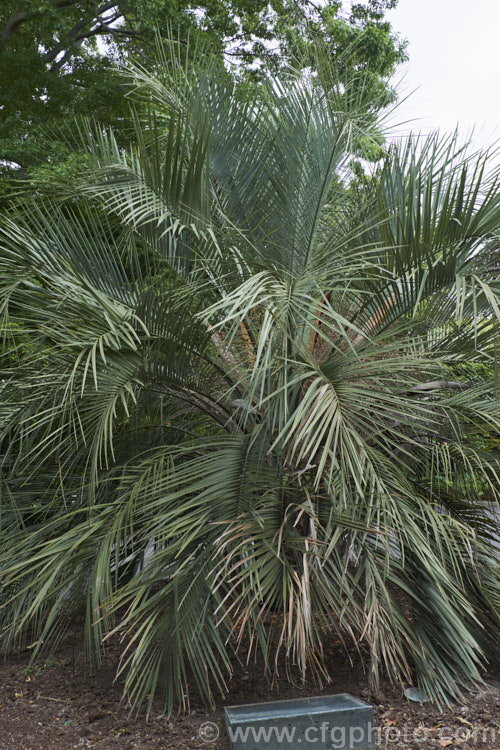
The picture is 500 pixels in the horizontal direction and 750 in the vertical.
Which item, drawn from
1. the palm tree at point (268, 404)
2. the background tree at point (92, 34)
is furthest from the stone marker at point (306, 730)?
the background tree at point (92, 34)

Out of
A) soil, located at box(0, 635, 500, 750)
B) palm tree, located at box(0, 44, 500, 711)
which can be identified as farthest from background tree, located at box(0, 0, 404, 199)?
soil, located at box(0, 635, 500, 750)

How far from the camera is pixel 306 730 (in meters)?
2.54

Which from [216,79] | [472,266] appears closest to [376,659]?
[472,266]

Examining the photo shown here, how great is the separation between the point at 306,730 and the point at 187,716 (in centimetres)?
68

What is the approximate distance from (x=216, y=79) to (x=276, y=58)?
23.9 feet

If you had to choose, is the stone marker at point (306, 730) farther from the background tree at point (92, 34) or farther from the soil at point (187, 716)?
the background tree at point (92, 34)

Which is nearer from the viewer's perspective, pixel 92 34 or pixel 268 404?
pixel 268 404

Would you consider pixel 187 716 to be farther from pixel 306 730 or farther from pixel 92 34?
pixel 92 34

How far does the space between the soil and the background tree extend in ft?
25.0

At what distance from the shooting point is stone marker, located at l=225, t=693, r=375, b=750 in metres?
2.51

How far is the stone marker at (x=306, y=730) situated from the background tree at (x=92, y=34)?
837 cm

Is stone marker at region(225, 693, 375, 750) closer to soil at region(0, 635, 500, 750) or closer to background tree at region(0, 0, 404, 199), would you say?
soil at region(0, 635, 500, 750)

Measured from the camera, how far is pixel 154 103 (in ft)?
13.9

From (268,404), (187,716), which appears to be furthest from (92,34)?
(187,716)
